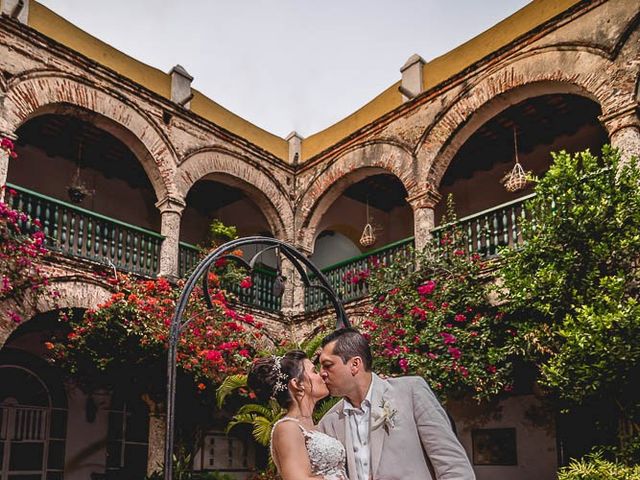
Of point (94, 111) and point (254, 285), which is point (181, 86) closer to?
point (94, 111)

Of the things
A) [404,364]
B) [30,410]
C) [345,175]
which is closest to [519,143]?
[345,175]

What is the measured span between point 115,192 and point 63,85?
457 centimetres

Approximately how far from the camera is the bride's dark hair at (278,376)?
12.5 ft

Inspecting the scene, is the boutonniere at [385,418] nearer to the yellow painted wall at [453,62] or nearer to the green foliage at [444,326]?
the green foliage at [444,326]

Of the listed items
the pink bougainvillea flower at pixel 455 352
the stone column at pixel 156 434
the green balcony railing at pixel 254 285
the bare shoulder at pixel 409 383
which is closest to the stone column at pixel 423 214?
the pink bougainvillea flower at pixel 455 352

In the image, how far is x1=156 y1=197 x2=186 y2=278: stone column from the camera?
38.0 ft

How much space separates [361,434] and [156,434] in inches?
354

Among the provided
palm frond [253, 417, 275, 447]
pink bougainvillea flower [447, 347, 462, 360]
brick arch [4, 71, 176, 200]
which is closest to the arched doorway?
brick arch [4, 71, 176, 200]

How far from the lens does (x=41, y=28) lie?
10.7m

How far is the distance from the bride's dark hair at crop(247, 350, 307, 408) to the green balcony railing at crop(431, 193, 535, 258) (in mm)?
6713

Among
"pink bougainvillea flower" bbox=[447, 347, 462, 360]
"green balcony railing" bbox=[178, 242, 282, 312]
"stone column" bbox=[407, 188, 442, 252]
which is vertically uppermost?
"stone column" bbox=[407, 188, 442, 252]

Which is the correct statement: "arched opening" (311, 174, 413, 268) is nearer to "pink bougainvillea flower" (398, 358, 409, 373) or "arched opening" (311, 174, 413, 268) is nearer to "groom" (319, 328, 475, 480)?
"pink bougainvillea flower" (398, 358, 409, 373)

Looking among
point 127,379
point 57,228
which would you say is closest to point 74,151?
point 57,228

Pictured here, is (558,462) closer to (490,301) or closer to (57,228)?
(490,301)
